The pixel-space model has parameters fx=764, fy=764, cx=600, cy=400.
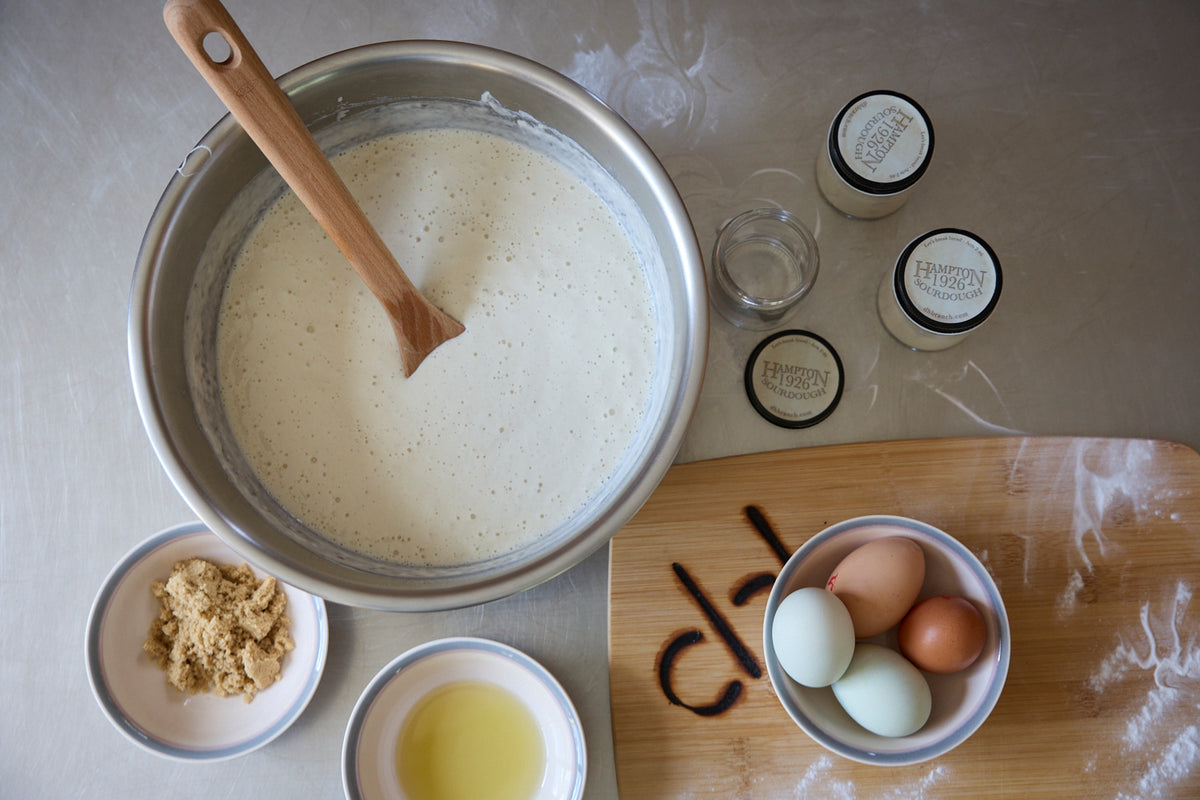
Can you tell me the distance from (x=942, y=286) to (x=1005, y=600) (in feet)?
1.42

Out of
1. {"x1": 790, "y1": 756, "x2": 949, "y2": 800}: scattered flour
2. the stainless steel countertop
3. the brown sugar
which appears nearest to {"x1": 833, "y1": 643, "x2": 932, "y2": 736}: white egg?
{"x1": 790, "y1": 756, "x2": 949, "y2": 800}: scattered flour

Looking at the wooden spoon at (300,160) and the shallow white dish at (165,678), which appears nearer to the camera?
the wooden spoon at (300,160)

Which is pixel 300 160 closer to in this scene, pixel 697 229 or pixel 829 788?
pixel 697 229

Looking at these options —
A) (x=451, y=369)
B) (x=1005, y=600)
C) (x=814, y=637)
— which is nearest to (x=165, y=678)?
(x=451, y=369)

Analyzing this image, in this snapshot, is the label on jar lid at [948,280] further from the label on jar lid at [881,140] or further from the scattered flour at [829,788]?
the scattered flour at [829,788]

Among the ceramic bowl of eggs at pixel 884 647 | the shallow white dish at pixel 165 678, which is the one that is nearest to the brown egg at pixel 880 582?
the ceramic bowl of eggs at pixel 884 647

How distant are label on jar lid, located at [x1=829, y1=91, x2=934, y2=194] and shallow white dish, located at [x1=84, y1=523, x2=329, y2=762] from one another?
93 cm

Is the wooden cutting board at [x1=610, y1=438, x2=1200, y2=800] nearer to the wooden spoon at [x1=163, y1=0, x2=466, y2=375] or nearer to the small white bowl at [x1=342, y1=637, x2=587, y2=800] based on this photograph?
the small white bowl at [x1=342, y1=637, x2=587, y2=800]

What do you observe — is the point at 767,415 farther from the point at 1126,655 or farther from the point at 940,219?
the point at 1126,655

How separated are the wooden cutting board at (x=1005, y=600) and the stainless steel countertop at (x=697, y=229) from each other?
0.06 meters

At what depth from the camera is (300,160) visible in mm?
785

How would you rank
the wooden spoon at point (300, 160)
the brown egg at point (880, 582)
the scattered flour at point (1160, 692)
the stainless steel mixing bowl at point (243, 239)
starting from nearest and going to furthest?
the wooden spoon at point (300, 160) < the stainless steel mixing bowl at point (243, 239) < the brown egg at point (880, 582) < the scattered flour at point (1160, 692)

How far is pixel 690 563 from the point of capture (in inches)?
40.8

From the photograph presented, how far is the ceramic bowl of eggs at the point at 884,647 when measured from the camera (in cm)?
89
